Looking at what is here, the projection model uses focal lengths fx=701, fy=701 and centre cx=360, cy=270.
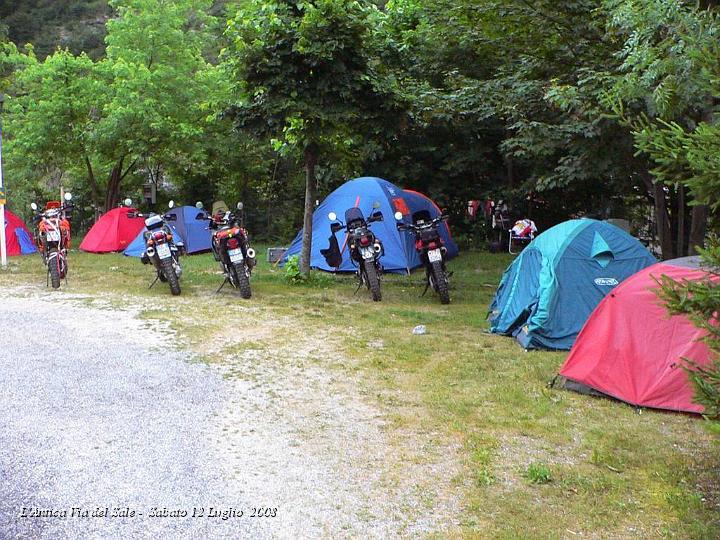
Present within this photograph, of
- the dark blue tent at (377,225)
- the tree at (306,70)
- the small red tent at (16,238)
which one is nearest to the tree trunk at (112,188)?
the small red tent at (16,238)

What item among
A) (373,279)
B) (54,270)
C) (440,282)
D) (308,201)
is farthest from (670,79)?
(54,270)

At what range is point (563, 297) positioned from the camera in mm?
6578

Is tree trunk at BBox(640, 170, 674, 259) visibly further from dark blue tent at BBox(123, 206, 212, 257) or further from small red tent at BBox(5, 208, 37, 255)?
small red tent at BBox(5, 208, 37, 255)

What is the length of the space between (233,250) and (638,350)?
558cm

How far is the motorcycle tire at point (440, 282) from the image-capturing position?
896cm

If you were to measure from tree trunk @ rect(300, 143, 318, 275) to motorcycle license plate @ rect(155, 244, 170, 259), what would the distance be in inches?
85.7

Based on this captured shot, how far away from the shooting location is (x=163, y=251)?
30.3ft

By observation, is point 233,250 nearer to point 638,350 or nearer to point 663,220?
point 638,350

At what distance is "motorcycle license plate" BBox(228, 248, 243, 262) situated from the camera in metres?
9.12

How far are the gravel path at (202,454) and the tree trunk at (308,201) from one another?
4.66 meters

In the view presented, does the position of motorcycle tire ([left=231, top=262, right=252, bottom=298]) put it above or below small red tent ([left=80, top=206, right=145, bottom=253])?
below

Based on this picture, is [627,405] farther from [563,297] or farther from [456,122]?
[456,122]

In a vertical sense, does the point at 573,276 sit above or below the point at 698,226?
below

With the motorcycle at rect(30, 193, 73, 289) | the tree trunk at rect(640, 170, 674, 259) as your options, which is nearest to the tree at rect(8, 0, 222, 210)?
the motorcycle at rect(30, 193, 73, 289)
